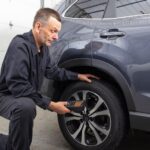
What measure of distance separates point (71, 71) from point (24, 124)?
91 centimetres

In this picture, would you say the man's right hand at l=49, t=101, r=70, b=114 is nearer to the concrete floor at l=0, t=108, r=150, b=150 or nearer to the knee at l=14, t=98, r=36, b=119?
the knee at l=14, t=98, r=36, b=119

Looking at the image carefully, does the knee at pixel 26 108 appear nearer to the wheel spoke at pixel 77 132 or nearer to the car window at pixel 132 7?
the wheel spoke at pixel 77 132

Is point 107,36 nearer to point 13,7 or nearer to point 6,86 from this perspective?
point 6,86

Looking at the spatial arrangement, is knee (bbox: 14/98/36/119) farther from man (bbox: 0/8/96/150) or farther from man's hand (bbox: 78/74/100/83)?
man's hand (bbox: 78/74/100/83)

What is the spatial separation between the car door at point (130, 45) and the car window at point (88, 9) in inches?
4.9

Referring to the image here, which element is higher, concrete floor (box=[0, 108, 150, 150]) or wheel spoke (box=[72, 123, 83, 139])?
wheel spoke (box=[72, 123, 83, 139])

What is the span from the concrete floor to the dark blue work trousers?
0.86m

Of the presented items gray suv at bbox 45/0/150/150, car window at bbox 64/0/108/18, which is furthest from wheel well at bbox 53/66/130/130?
car window at bbox 64/0/108/18

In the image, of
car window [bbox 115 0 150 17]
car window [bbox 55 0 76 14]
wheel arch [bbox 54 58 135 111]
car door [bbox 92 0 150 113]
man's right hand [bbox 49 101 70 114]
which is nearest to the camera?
man's right hand [bbox 49 101 70 114]

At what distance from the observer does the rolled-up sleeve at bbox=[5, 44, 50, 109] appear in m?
3.41

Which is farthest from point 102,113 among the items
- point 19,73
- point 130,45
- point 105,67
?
point 19,73

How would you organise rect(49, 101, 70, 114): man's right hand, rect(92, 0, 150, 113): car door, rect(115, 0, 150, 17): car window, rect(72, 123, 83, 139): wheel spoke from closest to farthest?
rect(49, 101, 70, 114): man's right hand → rect(92, 0, 150, 113): car door → rect(115, 0, 150, 17): car window → rect(72, 123, 83, 139): wheel spoke

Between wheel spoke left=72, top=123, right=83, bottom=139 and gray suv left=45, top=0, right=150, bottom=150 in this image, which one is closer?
gray suv left=45, top=0, right=150, bottom=150

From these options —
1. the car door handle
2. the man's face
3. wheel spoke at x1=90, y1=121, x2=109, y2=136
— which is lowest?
wheel spoke at x1=90, y1=121, x2=109, y2=136
